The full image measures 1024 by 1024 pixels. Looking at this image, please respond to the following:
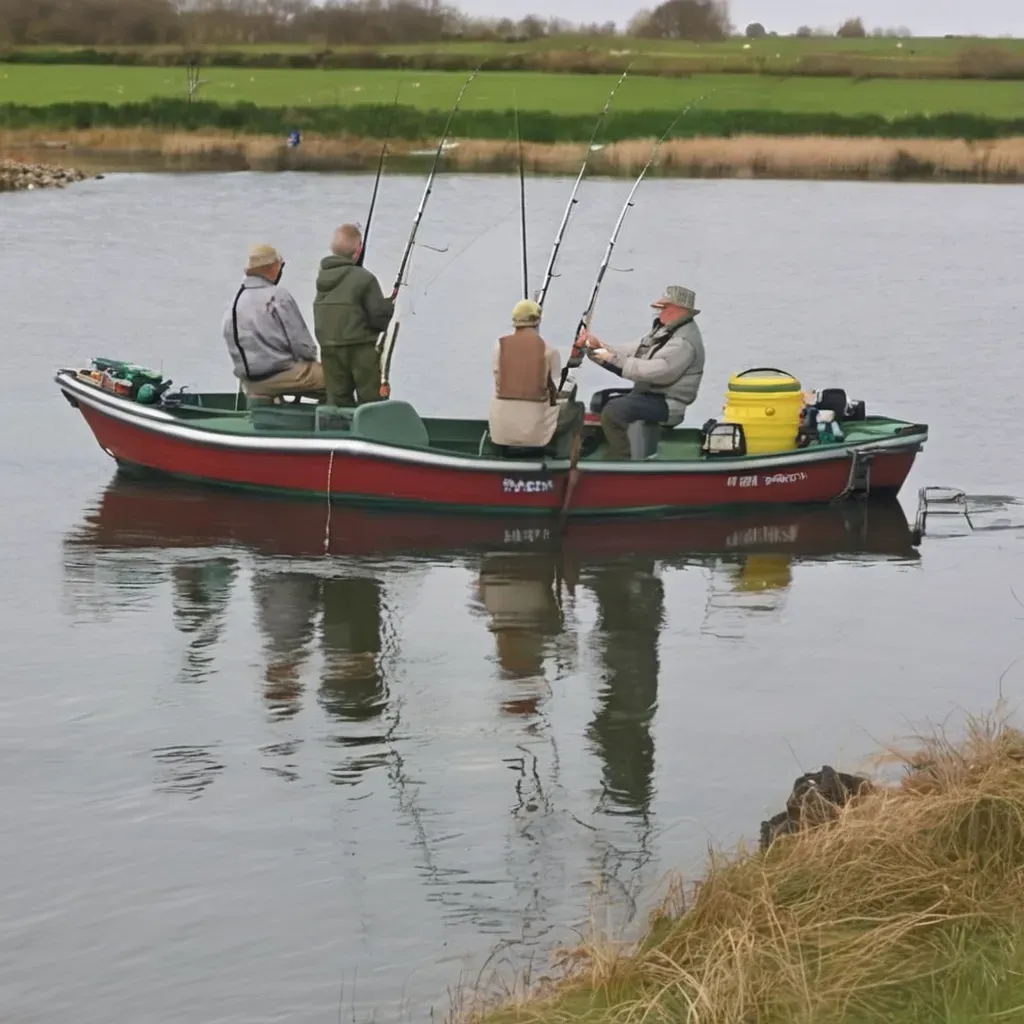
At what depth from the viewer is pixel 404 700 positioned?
902cm

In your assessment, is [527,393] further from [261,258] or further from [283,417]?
[261,258]

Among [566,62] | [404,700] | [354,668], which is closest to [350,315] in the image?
[354,668]

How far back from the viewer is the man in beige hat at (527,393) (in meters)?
11.9

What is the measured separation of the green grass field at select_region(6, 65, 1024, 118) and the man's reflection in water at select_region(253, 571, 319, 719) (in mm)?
44178

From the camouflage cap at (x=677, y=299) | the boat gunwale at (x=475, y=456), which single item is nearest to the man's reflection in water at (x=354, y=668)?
the boat gunwale at (x=475, y=456)

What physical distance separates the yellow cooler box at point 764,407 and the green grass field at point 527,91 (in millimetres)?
42038

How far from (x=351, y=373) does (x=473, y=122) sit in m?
39.3

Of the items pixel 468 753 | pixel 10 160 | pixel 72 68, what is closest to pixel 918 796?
pixel 468 753

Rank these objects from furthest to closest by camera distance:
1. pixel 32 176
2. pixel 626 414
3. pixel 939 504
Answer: pixel 32 176
pixel 939 504
pixel 626 414

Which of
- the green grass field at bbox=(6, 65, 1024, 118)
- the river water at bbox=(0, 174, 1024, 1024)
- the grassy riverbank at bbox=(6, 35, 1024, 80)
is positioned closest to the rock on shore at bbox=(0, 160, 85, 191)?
the green grass field at bbox=(6, 65, 1024, 118)

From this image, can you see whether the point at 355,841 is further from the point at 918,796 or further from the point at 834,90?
the point at 834,90

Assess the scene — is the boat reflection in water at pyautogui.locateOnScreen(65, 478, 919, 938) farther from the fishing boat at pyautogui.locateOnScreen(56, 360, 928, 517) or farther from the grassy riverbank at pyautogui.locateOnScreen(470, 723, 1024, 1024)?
the grassy riverbank at pyautogui.locateOnScreen(470, 723, 1024, 1024)

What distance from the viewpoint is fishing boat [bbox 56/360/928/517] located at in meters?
12.3

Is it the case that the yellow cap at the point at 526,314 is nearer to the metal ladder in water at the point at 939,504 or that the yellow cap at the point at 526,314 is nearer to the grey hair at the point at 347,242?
the grey hair at the point at 347,242
